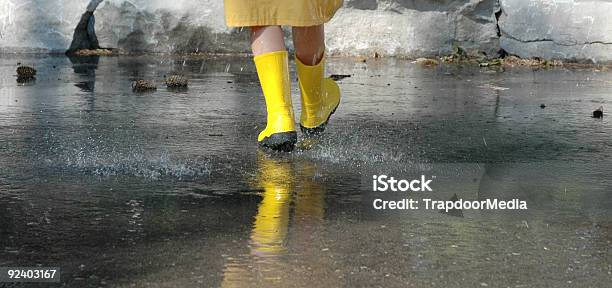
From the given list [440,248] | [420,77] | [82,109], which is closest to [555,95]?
[420,77]

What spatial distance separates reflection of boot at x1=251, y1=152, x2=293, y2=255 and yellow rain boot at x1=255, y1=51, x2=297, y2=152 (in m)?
0.11

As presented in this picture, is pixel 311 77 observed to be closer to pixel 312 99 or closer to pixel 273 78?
pixel 312 99

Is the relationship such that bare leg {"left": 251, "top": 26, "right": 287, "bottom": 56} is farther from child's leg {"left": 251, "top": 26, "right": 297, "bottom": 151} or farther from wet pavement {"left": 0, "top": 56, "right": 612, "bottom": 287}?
wet pavement {"left": 0, "top": 56, "right": 612, "bottom": 287}

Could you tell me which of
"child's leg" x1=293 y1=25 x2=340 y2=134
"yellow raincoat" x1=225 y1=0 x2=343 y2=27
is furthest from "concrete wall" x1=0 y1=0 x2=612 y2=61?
"yellow raincoat" x1=225 y1=0 x2=343 y2=27

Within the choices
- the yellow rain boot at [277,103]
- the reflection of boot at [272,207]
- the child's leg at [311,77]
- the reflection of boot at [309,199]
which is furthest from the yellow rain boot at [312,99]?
the reflection of boot at [309,199]

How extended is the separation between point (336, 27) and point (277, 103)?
541cm

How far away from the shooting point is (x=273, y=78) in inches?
160

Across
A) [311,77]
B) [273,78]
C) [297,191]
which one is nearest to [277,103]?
[273,78]

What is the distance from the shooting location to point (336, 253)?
96.0 inches

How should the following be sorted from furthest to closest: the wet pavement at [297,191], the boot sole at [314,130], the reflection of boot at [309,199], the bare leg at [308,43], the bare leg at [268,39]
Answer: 1. the boot sole at [314,130]
2. the bare leg at [308,43]
3. the bare leg at [268,39]
4. the reflection of boot at [309,199]
5. the wet pavement at [297,191]

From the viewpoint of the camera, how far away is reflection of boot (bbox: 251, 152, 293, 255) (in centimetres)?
253

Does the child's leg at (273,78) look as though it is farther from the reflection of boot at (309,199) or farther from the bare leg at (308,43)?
the reflection of boot at (309,199)

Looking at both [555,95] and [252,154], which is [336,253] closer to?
[252,154]

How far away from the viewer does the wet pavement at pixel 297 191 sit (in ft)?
7.64
